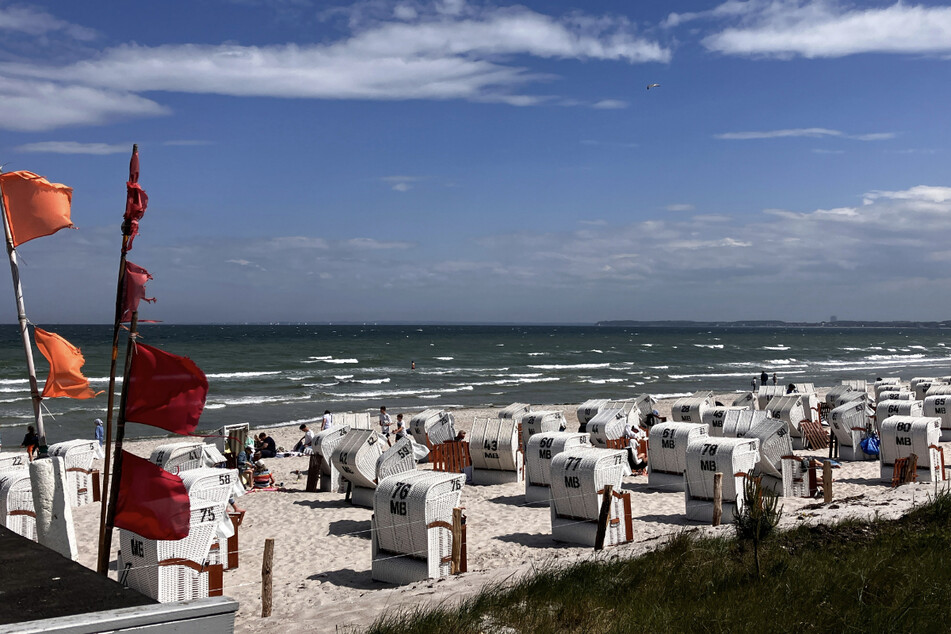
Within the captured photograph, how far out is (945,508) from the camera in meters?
10.9

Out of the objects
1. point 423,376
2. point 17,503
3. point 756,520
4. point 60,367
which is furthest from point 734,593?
point 423,376

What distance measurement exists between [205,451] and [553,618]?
454 inches

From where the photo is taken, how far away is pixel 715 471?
14.5 meters

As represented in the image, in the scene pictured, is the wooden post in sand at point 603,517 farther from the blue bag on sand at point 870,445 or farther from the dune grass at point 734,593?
the blue bag on sand at point 870,445

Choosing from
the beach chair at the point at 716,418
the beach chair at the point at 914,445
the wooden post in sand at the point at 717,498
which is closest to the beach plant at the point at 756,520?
the wooden post in sand at the point at 717,498

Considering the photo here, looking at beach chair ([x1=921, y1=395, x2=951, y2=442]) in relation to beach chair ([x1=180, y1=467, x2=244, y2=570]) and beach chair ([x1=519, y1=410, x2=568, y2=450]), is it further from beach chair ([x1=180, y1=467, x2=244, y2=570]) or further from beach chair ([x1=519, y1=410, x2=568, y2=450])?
beach chair ([x1=180, y1=467, x2=244, y2=570])

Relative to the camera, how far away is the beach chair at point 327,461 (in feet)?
61.1

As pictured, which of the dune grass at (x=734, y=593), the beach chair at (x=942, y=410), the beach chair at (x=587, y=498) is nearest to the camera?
the dune grass at (x=734, y=593)

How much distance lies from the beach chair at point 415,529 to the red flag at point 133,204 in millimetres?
5767

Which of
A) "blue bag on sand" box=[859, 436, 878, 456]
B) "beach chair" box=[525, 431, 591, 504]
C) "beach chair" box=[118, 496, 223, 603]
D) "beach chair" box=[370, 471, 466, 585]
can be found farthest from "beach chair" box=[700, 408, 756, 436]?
"beach chair" box=[118, 496, 223, 603]

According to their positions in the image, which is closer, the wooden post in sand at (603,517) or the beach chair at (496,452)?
the wooden post in sand at (603,517)

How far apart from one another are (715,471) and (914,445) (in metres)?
6.43

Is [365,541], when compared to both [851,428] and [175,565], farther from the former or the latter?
[851,428]

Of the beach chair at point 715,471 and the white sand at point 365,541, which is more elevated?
the beach chair at point 715,471
